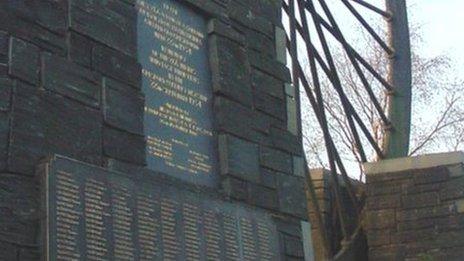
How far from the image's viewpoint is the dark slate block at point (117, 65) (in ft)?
15.1

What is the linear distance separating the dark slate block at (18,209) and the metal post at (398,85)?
6.62 metres

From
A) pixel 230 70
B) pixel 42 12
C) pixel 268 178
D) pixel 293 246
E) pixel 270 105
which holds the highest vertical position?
pixel 230 70

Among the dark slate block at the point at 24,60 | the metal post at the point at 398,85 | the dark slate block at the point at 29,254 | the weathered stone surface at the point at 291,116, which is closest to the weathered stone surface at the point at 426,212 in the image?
the metal post at the point at 398,85

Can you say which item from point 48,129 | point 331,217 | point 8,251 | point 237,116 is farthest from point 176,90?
point 331,217

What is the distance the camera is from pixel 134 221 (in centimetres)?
437

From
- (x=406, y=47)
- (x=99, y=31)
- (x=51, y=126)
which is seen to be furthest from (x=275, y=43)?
(x=406, y=47)

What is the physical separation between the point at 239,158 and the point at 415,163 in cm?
362

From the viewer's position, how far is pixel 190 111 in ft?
17.2

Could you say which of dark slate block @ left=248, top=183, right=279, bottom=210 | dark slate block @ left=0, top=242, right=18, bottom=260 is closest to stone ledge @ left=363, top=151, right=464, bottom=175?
dark slate block @ left=248, top=183, right=279, bottom=210

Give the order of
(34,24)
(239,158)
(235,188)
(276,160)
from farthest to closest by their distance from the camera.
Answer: (276,160)
(239,158)
(235,188)
(34,24)

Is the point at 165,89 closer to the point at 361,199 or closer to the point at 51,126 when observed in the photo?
the point at 51,126

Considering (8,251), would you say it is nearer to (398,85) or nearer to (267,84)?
(267,84)

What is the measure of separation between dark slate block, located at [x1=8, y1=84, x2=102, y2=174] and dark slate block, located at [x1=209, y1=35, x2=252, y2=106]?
1.18 meters

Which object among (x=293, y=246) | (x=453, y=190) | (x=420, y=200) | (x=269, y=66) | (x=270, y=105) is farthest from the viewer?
(x=420, y=200)
